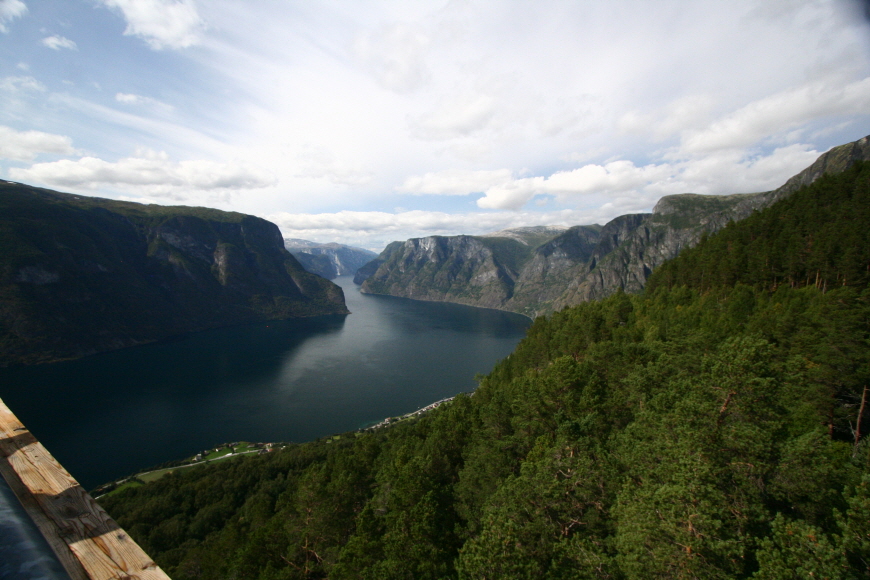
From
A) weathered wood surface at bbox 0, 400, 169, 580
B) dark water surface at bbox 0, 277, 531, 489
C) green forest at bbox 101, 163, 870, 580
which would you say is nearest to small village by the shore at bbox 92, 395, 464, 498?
dark water surface at bbox 0, 277, 531, 489

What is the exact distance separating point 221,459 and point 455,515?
69165mm

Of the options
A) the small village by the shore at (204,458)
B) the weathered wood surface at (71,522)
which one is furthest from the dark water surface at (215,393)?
the weathered wood surface at (71,522)

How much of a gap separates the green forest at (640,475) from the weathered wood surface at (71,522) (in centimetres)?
1288

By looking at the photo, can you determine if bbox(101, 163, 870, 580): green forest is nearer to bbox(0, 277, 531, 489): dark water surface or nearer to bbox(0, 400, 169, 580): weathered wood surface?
bbox(0, 400, 169, 580): weathered wood surface

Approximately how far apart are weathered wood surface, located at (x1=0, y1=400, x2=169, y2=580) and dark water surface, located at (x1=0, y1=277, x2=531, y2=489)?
9027cm

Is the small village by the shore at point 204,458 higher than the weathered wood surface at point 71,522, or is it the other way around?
the weathered wood surface at point 71,522

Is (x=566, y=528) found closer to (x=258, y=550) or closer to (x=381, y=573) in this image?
(x=381, y=573)

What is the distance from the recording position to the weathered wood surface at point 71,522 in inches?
117

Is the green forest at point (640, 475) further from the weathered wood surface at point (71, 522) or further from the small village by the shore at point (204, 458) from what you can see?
the small village by the shore at point (204, 458)

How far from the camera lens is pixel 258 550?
998 inches

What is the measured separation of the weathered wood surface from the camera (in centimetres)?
297

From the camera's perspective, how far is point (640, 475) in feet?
50.7

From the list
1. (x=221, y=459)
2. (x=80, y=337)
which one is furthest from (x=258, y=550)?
(x=80, y=337)

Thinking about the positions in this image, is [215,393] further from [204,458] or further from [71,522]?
[71,522]
